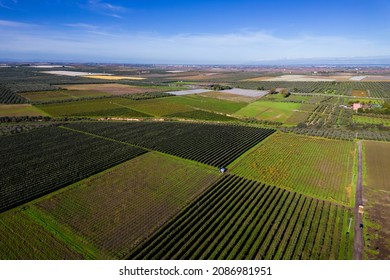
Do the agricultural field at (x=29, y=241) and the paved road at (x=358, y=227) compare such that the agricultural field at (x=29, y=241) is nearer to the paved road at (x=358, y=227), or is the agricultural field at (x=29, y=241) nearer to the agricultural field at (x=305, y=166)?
the paved road at (x=358, y=227)

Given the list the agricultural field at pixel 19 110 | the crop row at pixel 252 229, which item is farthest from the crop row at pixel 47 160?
→ the agricultural field at pixel 19 110

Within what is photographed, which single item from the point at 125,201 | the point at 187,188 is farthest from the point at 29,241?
the point at 187,188

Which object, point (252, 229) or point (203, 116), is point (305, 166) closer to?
point (252, 229)

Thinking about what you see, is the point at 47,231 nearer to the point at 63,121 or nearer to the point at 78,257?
the point at 78,257

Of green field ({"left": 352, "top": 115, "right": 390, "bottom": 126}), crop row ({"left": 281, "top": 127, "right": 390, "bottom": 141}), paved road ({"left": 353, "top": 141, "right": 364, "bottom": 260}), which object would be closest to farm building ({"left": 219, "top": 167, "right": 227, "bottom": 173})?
paved road ({"left": 353, "top": 141, "right": 364, "bottom": 260})

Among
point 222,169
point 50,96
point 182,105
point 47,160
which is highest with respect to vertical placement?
point 50,96
